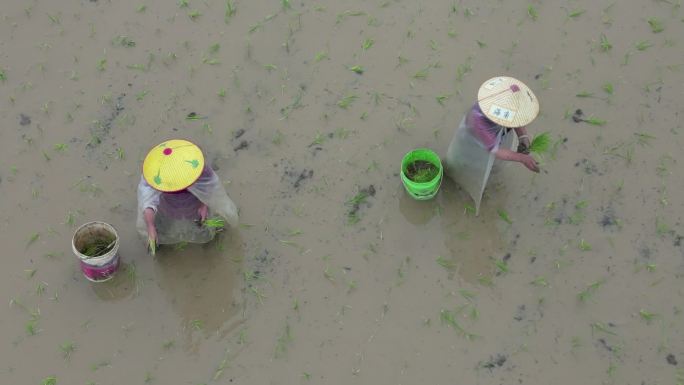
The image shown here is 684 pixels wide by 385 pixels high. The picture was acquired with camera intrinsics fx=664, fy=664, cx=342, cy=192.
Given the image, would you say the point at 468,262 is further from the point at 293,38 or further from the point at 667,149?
the point at 293,38

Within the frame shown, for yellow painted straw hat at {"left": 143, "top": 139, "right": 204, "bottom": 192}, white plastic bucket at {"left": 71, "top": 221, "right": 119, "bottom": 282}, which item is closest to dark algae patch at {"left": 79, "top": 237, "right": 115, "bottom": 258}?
white plastic bucket at {"left": 71, "top": 221, "right": 119, "bottom": 282}

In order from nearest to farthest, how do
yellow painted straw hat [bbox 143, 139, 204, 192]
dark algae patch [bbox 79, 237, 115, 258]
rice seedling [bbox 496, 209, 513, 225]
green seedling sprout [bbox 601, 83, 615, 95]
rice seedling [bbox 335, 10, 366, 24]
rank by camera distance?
1. yellow painted straw hat [bbox 143, 139, 204, 192]
2. dark algae patch [bbox 79, 237, 115, 258]
3. rice seedling [bbox 496, 209, 513, 225]
4. green seedling sprout [bbox 601, 83, 615, 95]
5. rice seedling [bbox 335, 10, 366, 24]

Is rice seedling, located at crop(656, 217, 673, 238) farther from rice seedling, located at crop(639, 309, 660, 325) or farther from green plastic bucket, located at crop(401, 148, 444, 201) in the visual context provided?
green plastic bucket, located at crop(401, 148, 444, 201)

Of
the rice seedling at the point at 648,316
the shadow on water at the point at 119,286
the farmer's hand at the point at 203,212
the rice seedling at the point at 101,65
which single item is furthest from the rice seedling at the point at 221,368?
the rice seedling at the point at 648,316

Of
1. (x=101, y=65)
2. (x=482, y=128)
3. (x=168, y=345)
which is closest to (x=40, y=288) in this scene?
(x=168, y=345)

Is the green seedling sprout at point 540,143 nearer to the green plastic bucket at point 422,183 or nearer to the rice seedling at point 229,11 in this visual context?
the green plastic bucket at point 422,183

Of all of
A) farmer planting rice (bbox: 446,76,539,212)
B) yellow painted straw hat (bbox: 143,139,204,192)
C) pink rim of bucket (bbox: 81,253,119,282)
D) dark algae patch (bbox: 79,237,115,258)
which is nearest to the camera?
yellow painted straw hat (bbox: 143,139,204,192)

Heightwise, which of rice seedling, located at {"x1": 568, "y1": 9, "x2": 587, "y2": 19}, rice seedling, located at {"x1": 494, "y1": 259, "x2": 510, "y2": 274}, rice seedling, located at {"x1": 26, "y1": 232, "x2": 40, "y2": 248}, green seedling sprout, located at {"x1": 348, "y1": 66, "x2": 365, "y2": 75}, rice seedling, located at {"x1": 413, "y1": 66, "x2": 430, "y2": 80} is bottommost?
rice seedling, located at {"x1": 494, "y1": 259, "x2": 510, "y2": 274}
